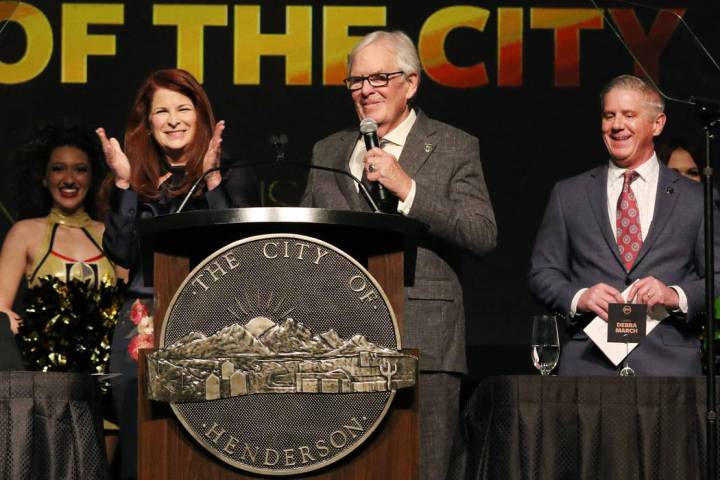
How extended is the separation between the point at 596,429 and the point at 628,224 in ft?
3.49

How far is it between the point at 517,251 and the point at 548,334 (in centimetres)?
202

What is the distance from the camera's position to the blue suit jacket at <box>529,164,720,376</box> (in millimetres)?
4344

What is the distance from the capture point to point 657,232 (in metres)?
4.47

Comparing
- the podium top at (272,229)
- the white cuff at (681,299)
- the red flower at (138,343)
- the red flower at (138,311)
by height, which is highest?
the podium top at (272,229)

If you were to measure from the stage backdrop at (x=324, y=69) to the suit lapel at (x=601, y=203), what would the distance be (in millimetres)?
1341

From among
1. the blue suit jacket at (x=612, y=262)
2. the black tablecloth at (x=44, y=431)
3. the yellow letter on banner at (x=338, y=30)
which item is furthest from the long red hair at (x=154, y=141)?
the yellow letter on banner at (x=338, y=30)

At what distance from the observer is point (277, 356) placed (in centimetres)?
273

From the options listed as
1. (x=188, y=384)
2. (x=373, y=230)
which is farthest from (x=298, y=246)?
(x=188, y=384)

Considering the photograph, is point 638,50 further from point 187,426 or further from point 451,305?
point 187,426

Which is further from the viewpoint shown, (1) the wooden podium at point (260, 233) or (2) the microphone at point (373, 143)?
(2) the microphone at point (373, 143)

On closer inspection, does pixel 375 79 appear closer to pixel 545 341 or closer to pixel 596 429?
pixel 545 341

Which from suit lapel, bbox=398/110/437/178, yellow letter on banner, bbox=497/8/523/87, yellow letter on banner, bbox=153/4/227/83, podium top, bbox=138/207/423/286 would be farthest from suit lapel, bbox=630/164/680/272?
yellow letter on banner, bbox=153/4/227/83

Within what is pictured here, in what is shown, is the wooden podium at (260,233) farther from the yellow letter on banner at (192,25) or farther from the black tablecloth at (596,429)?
the yellow letter on banner at (192,25)

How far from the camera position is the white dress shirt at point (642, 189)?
4551mm
